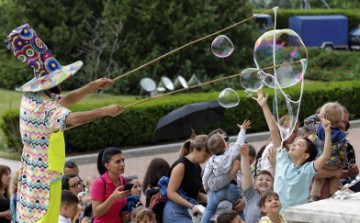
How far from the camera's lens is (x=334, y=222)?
5.62 metres

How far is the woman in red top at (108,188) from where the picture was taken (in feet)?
28.4

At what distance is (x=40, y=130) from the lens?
727cm

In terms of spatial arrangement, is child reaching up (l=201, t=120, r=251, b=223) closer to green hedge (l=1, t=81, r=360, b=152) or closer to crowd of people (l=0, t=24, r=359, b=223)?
crowd of people (l=0, t=24, r=359, b=223)

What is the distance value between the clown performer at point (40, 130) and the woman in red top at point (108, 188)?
118 cm

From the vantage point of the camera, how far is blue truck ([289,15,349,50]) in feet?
121

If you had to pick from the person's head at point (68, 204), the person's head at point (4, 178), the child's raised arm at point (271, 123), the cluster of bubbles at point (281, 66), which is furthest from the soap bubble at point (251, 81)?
the person's head at point (4, 178)

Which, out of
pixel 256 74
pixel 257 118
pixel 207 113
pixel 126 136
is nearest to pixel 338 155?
pixel 256 74

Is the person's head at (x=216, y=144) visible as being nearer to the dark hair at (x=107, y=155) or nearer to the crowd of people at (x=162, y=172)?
the crowd of people at (x=162, y=172)

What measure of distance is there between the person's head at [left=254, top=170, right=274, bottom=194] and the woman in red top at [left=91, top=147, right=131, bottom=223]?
1141mm

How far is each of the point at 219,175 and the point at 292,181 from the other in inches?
51.4

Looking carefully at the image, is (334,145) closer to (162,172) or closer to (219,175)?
(219,175)

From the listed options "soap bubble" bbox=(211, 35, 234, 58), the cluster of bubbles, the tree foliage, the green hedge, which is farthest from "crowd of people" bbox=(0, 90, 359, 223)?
the tree foliage

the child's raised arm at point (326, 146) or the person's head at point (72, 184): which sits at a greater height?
the child's raised arm at point (326, 146)

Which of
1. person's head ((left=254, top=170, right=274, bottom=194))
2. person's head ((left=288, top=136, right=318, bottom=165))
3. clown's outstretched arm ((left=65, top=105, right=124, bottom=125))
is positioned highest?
clown's outstretched arm ((left=65, top=105, right=124, bottom=125))
